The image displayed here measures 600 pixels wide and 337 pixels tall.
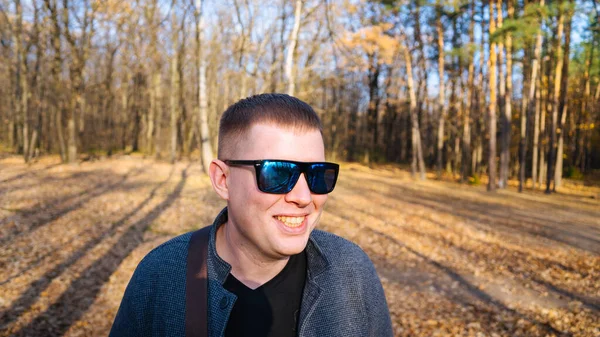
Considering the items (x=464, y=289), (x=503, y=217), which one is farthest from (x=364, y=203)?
(x=464, y=289)

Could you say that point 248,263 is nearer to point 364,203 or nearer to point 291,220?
point 291,220

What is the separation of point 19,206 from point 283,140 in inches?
455

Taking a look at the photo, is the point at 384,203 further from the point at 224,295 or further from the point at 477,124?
the point at 477,124

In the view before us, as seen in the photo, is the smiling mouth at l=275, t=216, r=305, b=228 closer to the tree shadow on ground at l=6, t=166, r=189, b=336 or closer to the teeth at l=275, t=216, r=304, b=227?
the teeth at l=275, t=216, r=304, b=227

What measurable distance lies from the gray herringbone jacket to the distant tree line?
657cm

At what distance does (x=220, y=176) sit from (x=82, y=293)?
18.4ft

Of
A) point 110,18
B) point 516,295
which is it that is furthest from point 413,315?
point 110,18

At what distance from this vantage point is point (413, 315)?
622 centimetres

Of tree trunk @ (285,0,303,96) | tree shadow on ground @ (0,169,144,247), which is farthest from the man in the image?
tree trunk @ (285,0,303,96)

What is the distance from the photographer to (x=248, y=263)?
1656 millimetres

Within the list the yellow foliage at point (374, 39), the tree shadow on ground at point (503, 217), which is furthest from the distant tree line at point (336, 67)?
the tree shadow on ground at point (503, 217)

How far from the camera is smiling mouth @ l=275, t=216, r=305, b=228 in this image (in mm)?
1573

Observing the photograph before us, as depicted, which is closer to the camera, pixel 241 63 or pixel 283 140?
pixel 283 140

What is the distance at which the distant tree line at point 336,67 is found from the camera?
19.5 meters
